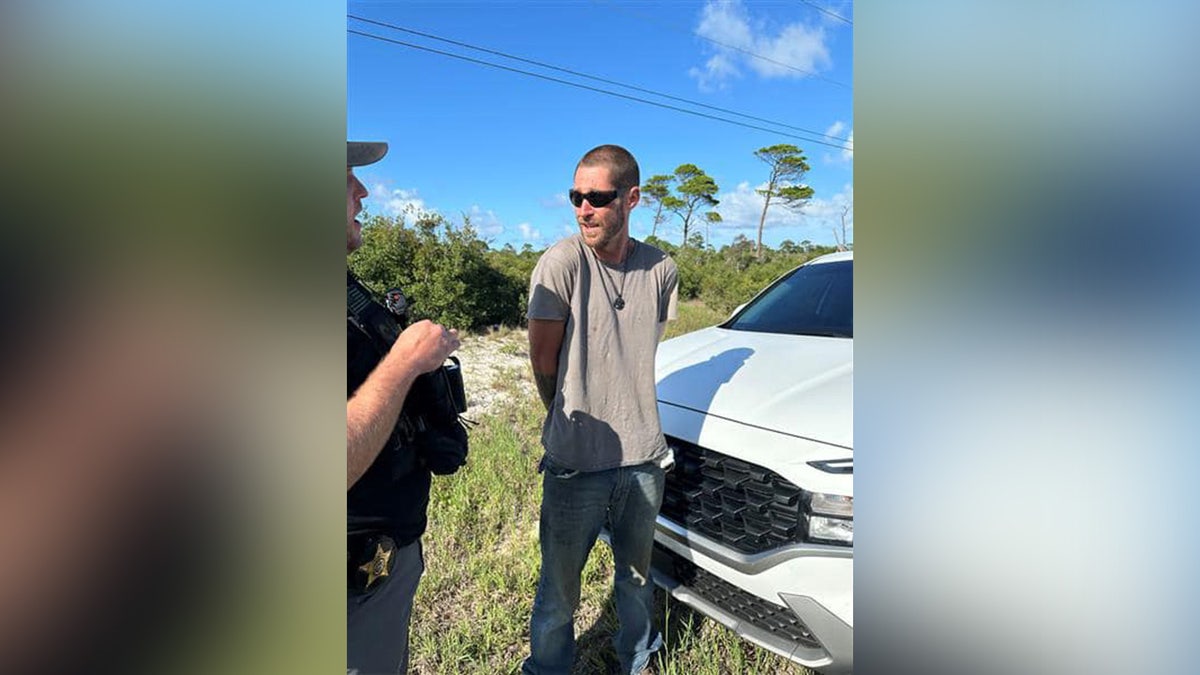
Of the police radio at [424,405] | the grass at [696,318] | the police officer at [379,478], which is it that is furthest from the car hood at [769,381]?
the police officer at [379,478]

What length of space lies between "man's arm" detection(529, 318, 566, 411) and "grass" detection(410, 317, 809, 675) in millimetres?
1021

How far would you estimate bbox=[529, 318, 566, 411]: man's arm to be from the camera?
5.45ft

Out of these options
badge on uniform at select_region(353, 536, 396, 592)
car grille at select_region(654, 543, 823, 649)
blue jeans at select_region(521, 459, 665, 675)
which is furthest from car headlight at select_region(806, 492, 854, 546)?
badge on uniform at select_region(353, 536, 396, 592)

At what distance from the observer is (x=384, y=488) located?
3.39 ft

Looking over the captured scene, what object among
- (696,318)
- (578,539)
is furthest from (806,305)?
(578,539)

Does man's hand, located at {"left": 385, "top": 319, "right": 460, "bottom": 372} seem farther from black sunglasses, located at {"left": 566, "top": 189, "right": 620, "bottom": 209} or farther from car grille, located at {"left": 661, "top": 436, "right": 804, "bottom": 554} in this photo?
car grille, located at {"left": 661, "top": 436, "right": 804, "bottom": 554}

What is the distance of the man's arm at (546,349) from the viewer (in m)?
1.66
